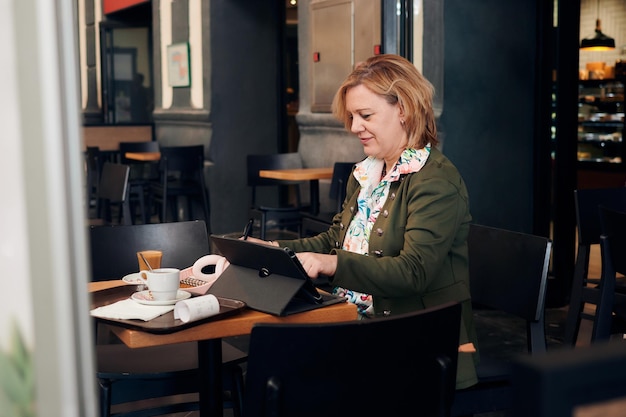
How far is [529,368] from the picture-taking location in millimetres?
530

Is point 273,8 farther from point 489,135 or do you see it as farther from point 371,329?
point 371,329

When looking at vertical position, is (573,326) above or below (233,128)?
below

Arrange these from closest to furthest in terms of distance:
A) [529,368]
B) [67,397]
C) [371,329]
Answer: [529,368] → [67,397] → [371,329]

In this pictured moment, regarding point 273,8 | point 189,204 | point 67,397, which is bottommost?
point 189,204

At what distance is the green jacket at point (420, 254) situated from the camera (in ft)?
6.96

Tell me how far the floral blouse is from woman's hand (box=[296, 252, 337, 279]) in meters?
0.22

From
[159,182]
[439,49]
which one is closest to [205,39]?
[159,182]

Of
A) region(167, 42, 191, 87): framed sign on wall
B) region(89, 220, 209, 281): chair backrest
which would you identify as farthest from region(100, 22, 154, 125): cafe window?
region(89, 220, 209, 281): chair backrest

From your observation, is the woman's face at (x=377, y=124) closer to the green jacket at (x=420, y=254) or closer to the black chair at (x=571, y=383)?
the green jacket at (x=420, y=254)

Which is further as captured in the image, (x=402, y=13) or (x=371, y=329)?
(x=402, y=13)

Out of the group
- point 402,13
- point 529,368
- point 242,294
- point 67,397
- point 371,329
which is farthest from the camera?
point 402,13

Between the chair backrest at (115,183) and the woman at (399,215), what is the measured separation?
2.44m

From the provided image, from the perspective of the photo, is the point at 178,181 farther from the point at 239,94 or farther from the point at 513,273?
the point at 513,273

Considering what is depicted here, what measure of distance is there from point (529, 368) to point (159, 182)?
25.4 ft
